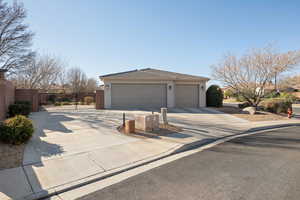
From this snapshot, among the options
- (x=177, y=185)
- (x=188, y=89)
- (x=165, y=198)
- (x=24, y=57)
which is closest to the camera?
(x=165, y=198)

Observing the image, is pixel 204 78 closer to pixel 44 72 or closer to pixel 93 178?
pixel 93 178

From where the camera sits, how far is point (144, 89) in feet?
51.0

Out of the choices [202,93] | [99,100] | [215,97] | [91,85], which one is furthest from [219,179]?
[91,85]

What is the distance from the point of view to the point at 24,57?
13.7 meters

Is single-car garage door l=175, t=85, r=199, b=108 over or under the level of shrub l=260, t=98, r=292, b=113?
over

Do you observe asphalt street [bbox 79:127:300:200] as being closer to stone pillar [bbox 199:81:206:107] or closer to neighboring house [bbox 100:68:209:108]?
neighboring house [bbox 100:68:209:108]

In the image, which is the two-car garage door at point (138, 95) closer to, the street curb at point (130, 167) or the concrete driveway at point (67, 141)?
the concrete driveway at point (67, 141)

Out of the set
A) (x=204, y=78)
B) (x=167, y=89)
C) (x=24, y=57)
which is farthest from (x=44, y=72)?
(x=204, y=78)

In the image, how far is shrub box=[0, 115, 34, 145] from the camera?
4.82 m

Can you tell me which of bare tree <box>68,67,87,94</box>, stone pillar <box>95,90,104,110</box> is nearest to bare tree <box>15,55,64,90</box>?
bare tree <box>68,67,87,94</box>

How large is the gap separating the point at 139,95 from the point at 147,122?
853 cm

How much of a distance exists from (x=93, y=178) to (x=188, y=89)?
14522 millimetres

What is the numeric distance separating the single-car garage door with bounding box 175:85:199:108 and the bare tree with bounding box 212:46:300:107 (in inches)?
102

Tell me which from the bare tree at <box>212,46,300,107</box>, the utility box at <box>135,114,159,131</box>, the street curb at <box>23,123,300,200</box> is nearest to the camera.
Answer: the street curb at <box>23,123,300,200</box>
